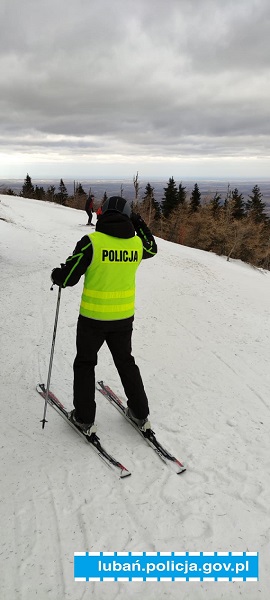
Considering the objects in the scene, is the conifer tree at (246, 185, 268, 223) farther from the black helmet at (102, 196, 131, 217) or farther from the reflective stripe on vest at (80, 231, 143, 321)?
the reflective stripe on vest at (80, 231, 143, 321)

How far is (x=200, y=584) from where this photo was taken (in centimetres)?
284

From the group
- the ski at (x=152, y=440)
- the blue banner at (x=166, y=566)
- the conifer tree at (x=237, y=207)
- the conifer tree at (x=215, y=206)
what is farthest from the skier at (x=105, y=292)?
the conifer tree at (x=237, y=207)

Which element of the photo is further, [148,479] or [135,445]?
[135,445]

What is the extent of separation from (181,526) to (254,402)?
9.87 ft

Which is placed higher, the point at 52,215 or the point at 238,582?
the point at 52,215

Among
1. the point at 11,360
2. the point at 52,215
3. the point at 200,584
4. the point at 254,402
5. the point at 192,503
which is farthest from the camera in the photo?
the point at 52,215

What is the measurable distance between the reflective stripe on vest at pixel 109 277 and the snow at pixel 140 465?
167 centimetres

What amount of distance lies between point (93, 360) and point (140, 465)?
4.23ft

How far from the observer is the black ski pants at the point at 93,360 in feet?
13.0

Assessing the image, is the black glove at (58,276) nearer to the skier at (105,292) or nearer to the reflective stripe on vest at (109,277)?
the skier at (105,292)

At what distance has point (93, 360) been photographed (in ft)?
13.3

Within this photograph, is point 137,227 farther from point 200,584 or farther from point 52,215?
point 52,215

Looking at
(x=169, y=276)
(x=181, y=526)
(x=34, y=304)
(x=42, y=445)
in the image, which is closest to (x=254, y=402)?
(x=181, y=526)

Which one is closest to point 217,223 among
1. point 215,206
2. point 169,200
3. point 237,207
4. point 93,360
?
point 215,206
